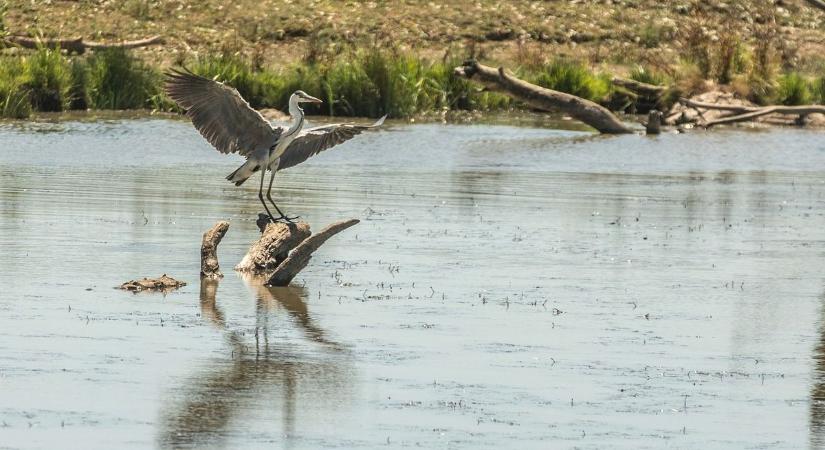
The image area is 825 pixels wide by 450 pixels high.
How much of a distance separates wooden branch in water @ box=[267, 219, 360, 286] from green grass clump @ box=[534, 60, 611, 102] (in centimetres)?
2220

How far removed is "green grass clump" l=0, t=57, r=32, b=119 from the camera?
29641 millimetres

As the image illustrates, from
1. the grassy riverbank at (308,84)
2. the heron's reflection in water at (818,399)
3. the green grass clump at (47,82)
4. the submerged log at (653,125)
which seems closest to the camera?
the heron's reflection in water at (818,399)

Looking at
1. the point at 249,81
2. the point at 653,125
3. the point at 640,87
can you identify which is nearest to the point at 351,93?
the point at 249,81

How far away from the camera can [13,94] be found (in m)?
29.9

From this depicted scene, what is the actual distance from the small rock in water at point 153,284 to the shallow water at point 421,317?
11 cm

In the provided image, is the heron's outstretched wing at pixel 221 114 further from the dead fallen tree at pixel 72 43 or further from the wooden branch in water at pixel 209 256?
the dead fallen tree at pixel 72 43

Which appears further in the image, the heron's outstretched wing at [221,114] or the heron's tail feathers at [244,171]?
the heron's tail feathers at [244,171]

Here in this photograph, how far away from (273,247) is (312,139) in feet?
8.94

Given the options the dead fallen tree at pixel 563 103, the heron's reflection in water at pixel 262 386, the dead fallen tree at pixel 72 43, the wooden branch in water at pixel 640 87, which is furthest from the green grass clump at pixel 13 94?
the heron's reflection in water at pixel 262 386

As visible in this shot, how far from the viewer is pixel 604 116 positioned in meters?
29.9

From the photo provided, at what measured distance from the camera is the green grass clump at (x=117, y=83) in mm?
32656

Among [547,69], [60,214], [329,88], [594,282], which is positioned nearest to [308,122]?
[329,88]

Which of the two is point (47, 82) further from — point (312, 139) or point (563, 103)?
point (312, 139)

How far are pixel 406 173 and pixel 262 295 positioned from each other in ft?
34.8
